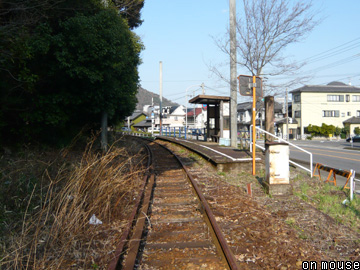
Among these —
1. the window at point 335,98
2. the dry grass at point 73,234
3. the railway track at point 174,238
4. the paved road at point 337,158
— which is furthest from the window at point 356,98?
the dry grass at point 73,234

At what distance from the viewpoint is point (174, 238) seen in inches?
172

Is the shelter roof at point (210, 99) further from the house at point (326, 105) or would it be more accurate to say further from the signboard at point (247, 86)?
the house at point (326, 105)

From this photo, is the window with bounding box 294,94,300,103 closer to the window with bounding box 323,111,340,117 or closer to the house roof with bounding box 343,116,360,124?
the window with bounding box 323,111,340,117

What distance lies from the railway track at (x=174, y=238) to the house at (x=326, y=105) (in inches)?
2108

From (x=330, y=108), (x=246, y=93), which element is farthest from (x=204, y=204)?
(x=330, y=108)

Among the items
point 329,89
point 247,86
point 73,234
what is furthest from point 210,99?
point 329,89

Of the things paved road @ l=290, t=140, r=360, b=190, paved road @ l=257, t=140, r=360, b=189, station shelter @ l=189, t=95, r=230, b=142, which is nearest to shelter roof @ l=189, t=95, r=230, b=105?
station shelter @ l=189, t=95, r=230, b=142

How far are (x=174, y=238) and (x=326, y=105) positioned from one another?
189 ft

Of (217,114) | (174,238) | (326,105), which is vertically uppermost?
(326,105)

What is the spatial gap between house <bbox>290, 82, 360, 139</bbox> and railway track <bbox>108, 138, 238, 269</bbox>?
176 feet

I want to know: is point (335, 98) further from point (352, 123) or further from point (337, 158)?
point (337, 158)

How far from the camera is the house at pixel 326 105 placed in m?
54.6

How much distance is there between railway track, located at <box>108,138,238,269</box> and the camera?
11.8 ft

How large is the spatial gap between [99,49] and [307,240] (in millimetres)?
8379
